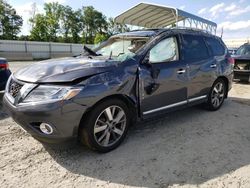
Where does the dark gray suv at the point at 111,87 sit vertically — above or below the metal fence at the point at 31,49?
below

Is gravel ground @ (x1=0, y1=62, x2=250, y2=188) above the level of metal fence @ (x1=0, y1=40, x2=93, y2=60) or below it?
below

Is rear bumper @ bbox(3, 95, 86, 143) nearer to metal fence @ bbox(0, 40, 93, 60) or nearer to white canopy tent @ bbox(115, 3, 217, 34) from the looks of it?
white canopy tent @ bbox(115, 3, 217, 34)

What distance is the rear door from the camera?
15.2ft

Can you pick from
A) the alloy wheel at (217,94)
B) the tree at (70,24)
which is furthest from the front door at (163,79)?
the tree at (70,24)

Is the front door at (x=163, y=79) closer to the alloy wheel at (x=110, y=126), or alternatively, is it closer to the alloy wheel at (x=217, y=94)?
the alloy wheel at (x=110, y=126)

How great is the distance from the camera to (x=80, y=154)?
11.4 ft

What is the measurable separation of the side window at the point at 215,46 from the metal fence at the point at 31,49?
76.6ft

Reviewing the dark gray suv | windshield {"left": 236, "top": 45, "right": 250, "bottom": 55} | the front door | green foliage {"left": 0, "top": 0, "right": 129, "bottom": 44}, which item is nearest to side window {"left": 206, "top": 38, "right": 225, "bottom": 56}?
the dark gray suv

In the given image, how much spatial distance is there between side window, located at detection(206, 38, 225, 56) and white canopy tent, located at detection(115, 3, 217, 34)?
751 centimetres

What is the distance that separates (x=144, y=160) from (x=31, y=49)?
95.0ft

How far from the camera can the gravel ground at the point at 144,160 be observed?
2879 mm

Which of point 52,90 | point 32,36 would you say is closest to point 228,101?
point 52,90

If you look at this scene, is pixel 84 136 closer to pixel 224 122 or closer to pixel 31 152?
pixel 31 152

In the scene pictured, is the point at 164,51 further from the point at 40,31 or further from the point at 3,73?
the point at 40,31
